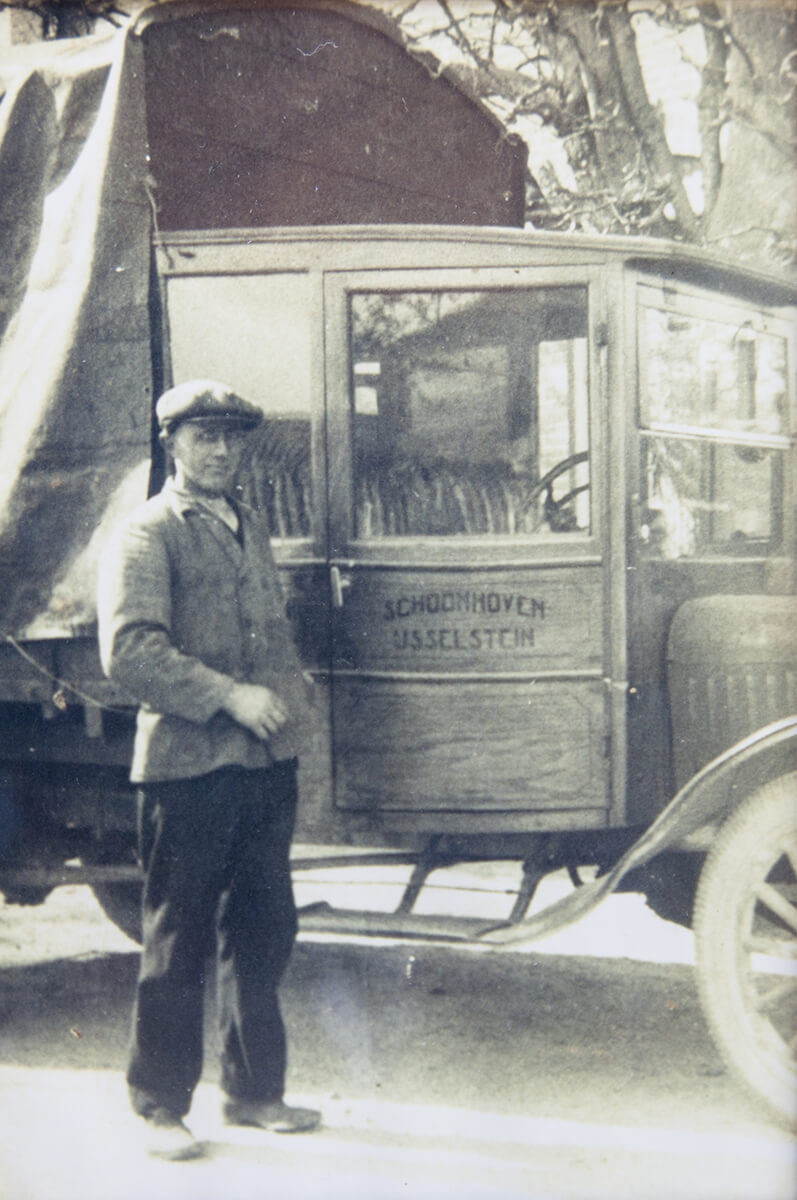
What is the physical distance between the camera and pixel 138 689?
2572mm

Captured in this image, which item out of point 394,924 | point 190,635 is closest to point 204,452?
point 190,635

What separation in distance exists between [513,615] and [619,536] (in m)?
0.34

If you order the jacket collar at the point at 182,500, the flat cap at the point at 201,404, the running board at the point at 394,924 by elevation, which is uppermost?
the flat cap at the point at 201,404

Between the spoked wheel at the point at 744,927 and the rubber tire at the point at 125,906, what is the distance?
6.45ft

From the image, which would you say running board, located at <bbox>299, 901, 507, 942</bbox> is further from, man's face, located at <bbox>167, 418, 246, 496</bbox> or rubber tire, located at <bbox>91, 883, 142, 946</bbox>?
man's face, located at <bbox>167, 418, 246, 496</bbox>

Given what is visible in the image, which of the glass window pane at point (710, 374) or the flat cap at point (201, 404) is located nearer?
the flat cap at point (201, 404)

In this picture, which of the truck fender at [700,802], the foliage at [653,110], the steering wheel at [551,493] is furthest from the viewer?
the foliage at [653,110]

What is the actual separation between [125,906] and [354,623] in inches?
59.6

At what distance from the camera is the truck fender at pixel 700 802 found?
274 cm

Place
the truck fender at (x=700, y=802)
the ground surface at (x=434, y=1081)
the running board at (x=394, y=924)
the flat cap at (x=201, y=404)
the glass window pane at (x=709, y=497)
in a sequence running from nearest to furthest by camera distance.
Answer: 1. the ground surface at (x=434, y=1081)
2. the flat cap at (x=201, y=404)
3. the truck fender at (x=700, y=802)
4. the running board at (x=394, y=924)
5. the glass window pane at (x=709, y=497)

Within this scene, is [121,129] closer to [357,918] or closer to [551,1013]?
[357,918]

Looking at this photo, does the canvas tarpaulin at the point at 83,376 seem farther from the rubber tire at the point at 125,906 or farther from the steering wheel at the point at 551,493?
the rubber tire at the point at 125,906

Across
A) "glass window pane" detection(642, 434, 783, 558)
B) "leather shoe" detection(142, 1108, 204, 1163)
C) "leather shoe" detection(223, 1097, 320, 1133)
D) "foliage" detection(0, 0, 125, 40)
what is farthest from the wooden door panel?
"foliage" detection(0, 0, 125, 40)

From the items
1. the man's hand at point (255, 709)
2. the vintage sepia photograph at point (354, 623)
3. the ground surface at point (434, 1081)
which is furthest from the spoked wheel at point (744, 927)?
the man's hand at point (255, 709)
